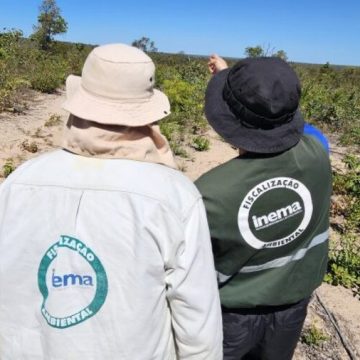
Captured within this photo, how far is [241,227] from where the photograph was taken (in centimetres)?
139

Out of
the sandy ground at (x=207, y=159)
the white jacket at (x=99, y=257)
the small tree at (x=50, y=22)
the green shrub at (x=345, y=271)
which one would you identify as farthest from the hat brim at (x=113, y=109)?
the small tree at (x=50, y=22)

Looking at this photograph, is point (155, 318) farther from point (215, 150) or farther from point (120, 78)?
point (215, 150)

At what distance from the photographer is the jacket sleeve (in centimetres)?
115

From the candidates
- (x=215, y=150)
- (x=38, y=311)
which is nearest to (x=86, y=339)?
(x=38, y=311)

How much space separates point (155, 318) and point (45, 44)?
25.5m

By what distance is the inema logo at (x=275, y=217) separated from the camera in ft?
4.63

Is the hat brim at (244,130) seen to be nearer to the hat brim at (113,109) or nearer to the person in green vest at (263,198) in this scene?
the person in green vest at (263,198)

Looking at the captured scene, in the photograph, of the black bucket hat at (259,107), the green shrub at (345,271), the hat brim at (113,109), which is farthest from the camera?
the green shrub at (345,271)

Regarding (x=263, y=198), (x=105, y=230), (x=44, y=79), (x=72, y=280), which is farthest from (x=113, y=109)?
(x=44, y=79)

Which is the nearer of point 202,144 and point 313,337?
point 313,337

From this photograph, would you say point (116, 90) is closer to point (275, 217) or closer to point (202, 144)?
point (275, 217)

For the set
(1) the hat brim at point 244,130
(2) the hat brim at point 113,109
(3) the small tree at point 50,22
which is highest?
(2) the hat brim at point 113,109

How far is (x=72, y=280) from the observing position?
112 cm

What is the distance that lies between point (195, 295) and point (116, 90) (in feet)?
1.86
